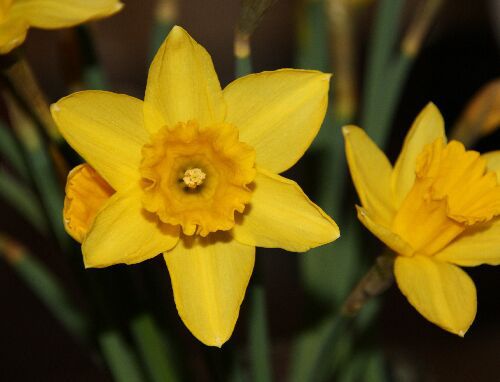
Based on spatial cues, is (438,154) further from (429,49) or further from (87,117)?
(429,49)

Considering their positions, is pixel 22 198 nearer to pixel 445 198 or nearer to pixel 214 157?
pixel 214 157

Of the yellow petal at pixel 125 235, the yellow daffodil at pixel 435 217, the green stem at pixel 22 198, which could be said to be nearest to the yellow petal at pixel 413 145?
the yellow daffodil at pixel 435 217

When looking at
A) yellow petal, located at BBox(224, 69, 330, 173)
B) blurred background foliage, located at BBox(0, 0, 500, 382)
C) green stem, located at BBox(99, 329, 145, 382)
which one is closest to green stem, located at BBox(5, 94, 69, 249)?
blurred background foliage, located at BBox(0, 0, 500, 382)

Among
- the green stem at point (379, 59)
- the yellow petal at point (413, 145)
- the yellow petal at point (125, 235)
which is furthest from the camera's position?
the green stem at point (379, 59)

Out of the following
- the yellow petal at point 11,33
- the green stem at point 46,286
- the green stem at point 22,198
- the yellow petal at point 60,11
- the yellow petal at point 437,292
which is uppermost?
the yellow petal at point 60,11

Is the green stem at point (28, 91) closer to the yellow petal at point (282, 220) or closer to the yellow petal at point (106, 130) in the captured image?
the yellow petal at point (106, 130)

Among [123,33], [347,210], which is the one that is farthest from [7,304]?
[347,210]

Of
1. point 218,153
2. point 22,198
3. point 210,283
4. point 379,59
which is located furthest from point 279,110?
point 22,198

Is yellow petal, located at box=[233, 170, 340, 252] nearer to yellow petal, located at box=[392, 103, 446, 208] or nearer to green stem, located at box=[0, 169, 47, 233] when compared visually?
yellow petal, located at box=[392, 103, 446, 208]
